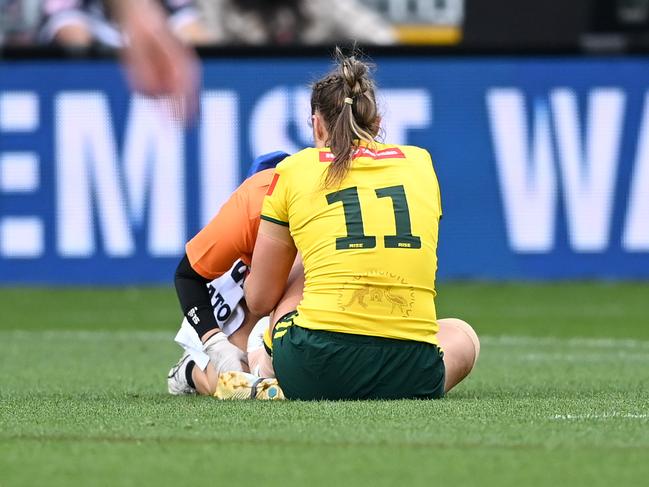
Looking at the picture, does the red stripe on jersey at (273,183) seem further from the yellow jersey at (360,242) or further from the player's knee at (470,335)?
the player's knee at (470,335)

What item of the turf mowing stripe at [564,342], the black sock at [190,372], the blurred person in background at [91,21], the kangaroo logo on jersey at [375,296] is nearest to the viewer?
the kangaroo logo on jersey at [375,296]

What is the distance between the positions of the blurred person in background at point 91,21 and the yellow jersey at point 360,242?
349 inches

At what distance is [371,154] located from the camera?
6.12 m

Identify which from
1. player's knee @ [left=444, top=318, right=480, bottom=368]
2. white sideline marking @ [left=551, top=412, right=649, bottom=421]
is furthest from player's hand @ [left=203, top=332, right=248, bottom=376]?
white sideline marking @ [left=551, top=412, right=649, bottom=421]

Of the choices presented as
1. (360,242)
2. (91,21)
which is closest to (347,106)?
(360,242)

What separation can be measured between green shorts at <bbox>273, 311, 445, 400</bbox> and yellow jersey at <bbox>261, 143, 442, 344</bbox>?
1.9 inches

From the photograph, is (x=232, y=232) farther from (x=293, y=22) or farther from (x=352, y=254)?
(x=293, y=22)

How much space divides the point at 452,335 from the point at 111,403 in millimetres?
1444

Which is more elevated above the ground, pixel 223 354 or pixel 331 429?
pixel 331 429

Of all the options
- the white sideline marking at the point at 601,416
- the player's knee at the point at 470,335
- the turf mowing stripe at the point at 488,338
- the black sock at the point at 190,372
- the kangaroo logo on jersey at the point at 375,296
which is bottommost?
the turf mowing stripe at the point at 488,338

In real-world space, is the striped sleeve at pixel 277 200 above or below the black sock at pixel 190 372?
above

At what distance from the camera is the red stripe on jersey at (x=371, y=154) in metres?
6.09

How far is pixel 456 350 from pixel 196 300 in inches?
46.4

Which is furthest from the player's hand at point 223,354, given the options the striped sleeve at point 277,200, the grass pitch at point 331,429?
the striped sleeve at point 277,200
